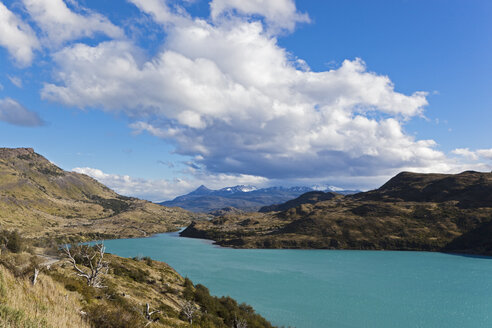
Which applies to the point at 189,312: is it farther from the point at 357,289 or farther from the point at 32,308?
the point at 357,289

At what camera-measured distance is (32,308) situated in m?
10.1

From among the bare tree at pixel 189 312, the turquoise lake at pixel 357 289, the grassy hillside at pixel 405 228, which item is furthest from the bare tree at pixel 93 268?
the grassy hillside at pixel 405 228

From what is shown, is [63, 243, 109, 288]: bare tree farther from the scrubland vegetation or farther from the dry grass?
the dry grass

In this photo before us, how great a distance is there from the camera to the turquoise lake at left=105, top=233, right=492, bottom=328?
4831 cm

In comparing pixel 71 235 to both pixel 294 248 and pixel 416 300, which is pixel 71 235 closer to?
pixel 294 248

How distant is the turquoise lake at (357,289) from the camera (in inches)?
1902

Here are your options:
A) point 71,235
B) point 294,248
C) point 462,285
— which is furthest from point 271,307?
point 71,235

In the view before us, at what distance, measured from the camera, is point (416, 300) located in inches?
2359

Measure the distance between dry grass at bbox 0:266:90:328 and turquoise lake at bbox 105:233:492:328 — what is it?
132 ft

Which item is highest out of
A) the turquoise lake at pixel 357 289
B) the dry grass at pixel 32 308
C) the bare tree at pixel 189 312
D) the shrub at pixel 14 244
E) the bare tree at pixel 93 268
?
the dry grass at pixel 32 308

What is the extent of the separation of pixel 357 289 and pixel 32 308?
238ft

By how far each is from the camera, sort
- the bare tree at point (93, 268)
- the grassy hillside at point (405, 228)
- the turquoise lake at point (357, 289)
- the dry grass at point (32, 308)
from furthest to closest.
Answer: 1. the grassy hillside at point (405, 228)
2. the turquoise lake at point (357, 289)
3. the bare tree at point (93, 268)
4. the dry grass at point (32, 308)

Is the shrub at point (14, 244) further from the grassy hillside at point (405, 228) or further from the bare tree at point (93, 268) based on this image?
the grassy hillside at point (405, 228)

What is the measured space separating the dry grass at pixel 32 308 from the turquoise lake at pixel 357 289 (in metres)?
40.1
